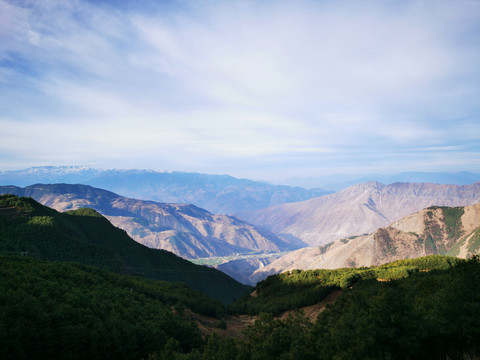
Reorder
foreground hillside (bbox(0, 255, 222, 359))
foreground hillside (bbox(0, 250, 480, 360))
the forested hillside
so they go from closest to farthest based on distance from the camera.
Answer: the forested hillside, foreground hillside (bbox(0, 250, 480, 360)), foreground hillside (bbox(0, 255, 222, 359))

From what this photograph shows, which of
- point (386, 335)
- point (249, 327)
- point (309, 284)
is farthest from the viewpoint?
point (309, 284)

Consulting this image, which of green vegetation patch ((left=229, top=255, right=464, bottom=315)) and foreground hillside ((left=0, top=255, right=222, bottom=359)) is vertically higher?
foreground hillside ((left=0, top=255, right=222, bottom=359))

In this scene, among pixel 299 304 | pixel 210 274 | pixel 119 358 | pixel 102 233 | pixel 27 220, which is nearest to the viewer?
pixel 119 358

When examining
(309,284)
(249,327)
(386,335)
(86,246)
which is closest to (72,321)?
(249,327)

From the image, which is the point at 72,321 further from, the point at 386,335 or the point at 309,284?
the point at 309,284

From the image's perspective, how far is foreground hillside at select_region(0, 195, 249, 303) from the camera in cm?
9981

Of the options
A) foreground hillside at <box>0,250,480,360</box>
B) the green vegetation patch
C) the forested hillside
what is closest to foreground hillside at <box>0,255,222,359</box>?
foreground hillside at <box>0,250,480,360</box>

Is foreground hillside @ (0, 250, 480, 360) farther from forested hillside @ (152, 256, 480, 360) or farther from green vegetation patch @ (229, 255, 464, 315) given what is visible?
green vegetation patch @ (229, 255, 464, 315)

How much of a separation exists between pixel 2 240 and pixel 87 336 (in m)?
82.2

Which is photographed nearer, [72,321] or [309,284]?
[72,321]

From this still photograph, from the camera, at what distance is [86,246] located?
11812cm

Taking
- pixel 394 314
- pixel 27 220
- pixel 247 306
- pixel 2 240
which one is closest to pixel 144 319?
pixel 394 314

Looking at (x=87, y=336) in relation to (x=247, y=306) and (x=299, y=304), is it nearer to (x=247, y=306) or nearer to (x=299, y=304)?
(x=299, y=304)

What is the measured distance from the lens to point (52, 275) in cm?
4741
